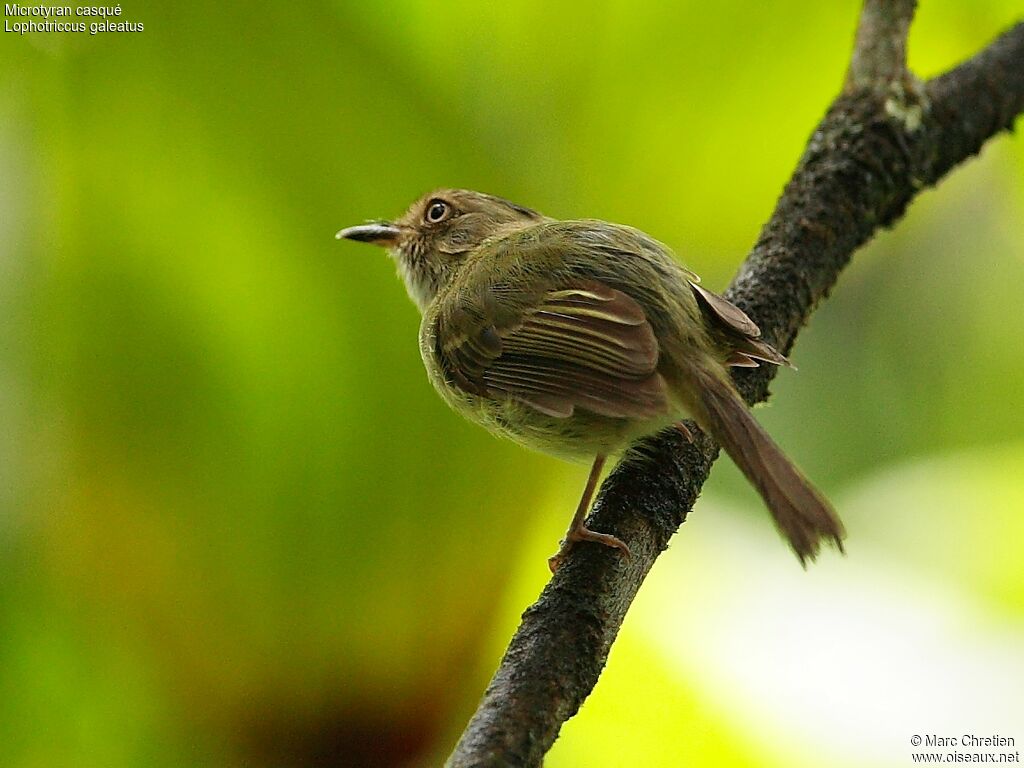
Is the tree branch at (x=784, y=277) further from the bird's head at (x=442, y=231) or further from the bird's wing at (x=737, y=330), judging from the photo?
the bird's head at (x=442, y=231)

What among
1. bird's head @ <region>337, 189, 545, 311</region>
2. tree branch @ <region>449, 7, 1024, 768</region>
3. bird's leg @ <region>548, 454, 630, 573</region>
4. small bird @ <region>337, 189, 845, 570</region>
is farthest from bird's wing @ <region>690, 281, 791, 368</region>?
bird's head @ <region>337, 189, 545, 311</region>

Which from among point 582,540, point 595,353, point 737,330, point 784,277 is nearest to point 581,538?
point 582,540

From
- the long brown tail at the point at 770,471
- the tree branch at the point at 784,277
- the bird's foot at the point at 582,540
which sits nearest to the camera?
the tree branch at the point at 784,277

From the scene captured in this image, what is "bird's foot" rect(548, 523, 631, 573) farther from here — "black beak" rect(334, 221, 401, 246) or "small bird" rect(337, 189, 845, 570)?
"black beak" rect(334, 221, 401, 246)

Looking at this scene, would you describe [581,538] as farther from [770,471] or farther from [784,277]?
[784,277]

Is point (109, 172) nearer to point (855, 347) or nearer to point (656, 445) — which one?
point (656, 445)

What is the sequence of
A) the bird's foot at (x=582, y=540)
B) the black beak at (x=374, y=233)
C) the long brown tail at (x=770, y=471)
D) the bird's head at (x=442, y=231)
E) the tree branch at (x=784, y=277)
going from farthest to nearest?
the bird's head at (x=442, y=231)
the black beak at (x=374, y=233)
the bird's foot at (x=582, y=540)
the long brown tail at (x=770, y=471)
the tree branch at (x=784, y=277)

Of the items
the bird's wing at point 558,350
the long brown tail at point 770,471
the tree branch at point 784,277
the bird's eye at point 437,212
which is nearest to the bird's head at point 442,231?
the bird's eye at point 437,212
